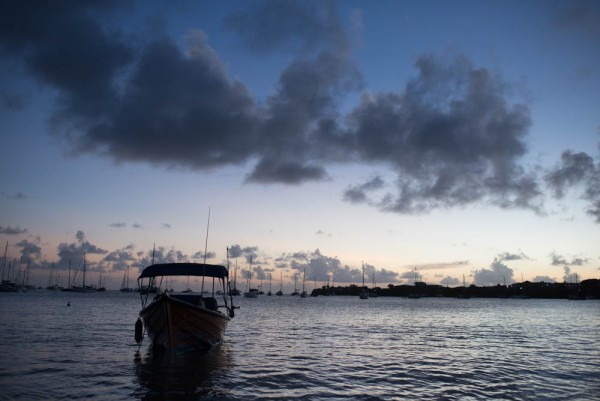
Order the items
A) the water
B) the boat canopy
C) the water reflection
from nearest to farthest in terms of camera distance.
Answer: the water reflection
the water
the boat canopy

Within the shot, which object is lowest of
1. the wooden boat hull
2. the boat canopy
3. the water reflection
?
the water reflection

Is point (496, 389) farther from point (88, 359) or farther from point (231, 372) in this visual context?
point (88, 359)

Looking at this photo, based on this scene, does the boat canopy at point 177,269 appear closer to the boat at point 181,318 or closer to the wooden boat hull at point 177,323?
the boat at point 181,318

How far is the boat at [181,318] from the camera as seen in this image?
20.2m

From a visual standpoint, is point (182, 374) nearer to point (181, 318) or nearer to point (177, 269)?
point (181, 318)

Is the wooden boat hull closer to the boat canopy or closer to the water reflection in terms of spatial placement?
the water reflection

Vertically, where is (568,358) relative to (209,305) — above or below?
below

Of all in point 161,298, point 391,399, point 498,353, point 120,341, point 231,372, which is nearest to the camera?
point 391,399

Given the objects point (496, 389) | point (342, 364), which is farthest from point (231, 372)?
point (496, 389)

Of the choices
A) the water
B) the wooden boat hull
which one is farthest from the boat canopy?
the water

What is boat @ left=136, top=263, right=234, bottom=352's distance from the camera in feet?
66.1

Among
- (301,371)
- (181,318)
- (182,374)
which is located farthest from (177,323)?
(301,371)

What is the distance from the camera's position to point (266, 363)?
20766 mm

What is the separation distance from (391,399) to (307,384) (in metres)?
3.51
